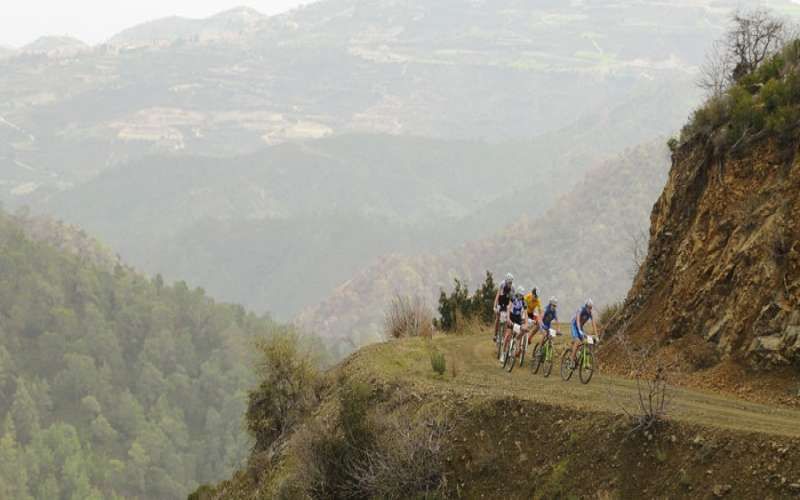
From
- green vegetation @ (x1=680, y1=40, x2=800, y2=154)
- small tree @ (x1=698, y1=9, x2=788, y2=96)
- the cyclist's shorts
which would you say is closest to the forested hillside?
small tree @ (x1=698, y1=9, x2=788, y2=96)

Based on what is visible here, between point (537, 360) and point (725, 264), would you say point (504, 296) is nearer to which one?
point (537, 360)

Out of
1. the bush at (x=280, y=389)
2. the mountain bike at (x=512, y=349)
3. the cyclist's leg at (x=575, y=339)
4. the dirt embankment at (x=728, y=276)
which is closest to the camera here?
the dirt embankment at (x=728, y=276)

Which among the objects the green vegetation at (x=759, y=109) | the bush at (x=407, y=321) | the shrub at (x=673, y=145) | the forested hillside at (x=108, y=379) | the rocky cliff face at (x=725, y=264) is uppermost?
the green vegetation at (x=759, y=109)

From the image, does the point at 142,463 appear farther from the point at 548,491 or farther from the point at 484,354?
the point at 548,491

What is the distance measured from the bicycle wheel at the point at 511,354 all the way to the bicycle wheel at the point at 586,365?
104 inches

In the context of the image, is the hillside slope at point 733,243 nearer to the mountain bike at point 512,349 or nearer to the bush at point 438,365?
the mountain bike at point 512,349

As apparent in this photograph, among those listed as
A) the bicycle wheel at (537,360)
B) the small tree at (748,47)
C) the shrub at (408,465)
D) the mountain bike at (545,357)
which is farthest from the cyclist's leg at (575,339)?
the small tree at (748,47)

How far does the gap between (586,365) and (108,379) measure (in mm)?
149645

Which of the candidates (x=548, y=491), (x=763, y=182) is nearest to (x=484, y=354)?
(x=763, y=182)

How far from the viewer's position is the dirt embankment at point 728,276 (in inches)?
637

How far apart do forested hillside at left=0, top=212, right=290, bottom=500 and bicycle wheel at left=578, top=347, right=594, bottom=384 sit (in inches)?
4168

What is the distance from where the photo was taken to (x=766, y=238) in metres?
16.9

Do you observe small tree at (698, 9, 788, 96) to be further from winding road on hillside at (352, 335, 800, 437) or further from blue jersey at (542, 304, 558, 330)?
winding road on hillside at (352, 335, 800, 437)

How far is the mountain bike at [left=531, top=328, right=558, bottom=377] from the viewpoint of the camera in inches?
816
